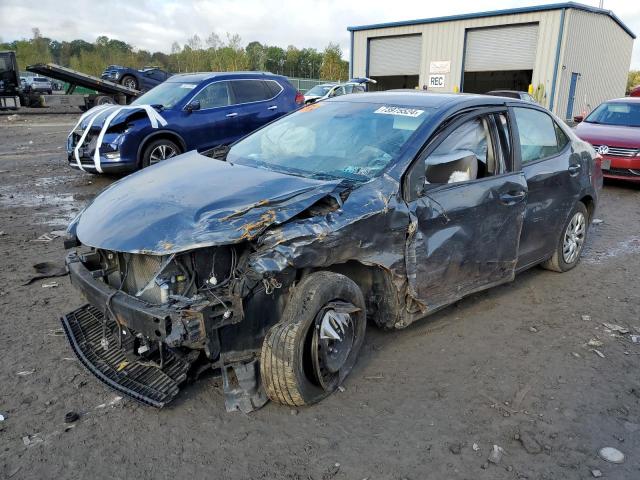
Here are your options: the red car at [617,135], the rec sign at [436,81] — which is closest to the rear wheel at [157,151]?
the red car at [617,135]

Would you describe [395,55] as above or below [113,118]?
above

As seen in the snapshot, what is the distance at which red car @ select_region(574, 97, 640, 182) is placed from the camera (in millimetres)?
9172

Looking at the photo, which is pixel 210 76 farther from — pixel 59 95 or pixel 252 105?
pixel 59 95

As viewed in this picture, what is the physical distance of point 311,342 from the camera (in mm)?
2936

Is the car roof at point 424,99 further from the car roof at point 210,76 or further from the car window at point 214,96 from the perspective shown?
the car roof at point 210,76

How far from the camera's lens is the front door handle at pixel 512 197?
3959mm

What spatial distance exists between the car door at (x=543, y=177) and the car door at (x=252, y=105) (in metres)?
5.87

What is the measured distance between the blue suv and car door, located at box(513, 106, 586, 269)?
17.8 ft

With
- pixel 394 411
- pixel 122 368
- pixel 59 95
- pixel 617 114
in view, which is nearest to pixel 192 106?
pixel 122 368

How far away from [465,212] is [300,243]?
1409 mm

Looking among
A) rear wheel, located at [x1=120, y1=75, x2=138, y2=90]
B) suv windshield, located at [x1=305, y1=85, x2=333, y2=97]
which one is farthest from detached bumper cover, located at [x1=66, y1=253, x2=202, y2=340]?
rear wheel, located at [x1=120, y1=75, x2=138, y2=90]

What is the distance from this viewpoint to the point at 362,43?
2930 centimetres

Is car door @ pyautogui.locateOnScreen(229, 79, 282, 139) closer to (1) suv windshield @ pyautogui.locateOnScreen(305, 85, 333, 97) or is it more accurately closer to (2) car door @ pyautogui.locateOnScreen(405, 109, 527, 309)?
(2) car door @ pyautogui.locateOnScreen(405, 109, 527, 309)

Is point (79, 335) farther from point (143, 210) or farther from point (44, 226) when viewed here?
point (44, 226)
